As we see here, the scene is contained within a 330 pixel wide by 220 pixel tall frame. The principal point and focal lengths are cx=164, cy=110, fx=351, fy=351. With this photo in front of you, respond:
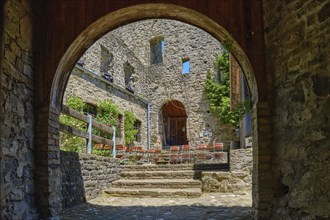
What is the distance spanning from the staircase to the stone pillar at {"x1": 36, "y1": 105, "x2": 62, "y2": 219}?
349 centimetres

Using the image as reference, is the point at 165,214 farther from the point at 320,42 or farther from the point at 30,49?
the point at 320,42

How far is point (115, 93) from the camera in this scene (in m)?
14.7

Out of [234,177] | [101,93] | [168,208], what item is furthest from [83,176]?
[101,93]

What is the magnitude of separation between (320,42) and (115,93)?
39.0 ft

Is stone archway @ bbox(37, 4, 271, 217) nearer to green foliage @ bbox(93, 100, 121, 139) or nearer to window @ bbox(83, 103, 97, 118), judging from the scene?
window @ bbox(83, 103, 97, 118)

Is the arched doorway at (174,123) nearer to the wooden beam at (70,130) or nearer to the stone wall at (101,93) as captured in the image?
the stone wall at (101,93)

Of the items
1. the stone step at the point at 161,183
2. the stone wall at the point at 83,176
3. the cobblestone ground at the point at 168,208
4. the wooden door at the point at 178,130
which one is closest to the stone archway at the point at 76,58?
the cobblestone ground at the point at 168,208

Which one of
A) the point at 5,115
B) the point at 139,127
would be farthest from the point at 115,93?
the point at 5,115

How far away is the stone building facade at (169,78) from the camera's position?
55.5ft

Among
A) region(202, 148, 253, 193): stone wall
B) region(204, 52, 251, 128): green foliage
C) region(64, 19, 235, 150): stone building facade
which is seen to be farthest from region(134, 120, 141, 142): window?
region(202, 148, 253, 193): stone wall

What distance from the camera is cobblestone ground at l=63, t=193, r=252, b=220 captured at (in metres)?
5.24

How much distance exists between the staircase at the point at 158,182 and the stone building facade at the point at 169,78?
5982 mm

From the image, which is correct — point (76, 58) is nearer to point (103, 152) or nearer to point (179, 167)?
point (103, 152)

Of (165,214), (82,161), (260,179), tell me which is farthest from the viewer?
(82,161)
